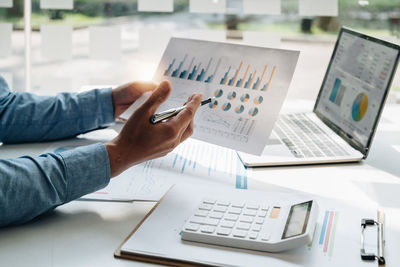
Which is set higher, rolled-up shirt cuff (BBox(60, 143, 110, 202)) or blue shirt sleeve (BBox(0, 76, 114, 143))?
rolled-up shirt cuff (BBox(60, 143, 110, 202))

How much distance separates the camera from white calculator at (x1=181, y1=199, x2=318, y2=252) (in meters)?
0.74

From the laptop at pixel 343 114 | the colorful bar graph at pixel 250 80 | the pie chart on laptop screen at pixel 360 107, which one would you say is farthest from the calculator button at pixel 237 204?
the pie chart on laptop screen at pixel 360 107

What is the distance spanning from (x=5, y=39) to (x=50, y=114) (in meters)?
1.29

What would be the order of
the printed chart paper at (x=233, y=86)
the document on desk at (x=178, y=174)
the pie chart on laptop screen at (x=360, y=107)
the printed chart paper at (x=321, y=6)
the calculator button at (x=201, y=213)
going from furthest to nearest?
the printed chart paper at (x=321, y=6), the pie chart on laptop screen at (x=360, y=107), the printed chart paper at (x=233, y=86), the document on desk at (x=178, y=174), the calculator button at (x=201, y=213)

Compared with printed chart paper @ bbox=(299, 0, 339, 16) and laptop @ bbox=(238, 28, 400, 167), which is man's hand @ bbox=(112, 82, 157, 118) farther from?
printed chart paper @ bbox=(299, 0, 339, 16)

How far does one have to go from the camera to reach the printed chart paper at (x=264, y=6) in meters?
2.21

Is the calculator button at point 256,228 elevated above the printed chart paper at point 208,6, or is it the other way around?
the printed chart paper at point 208,6

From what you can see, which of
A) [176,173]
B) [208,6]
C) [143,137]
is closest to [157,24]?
[208,6]

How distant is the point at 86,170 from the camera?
2.83 ft

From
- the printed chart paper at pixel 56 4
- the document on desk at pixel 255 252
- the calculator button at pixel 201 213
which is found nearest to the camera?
the document on desk at pixel 255 252

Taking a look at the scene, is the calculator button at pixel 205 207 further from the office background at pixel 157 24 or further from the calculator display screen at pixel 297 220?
the office background at pixel 157 24

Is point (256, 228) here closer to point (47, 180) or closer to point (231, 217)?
point (231, 217)

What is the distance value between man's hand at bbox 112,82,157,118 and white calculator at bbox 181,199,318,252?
1.59 feet

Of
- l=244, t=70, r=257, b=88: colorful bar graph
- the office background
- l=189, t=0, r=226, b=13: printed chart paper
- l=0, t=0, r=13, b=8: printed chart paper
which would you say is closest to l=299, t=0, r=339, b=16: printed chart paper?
the office background
